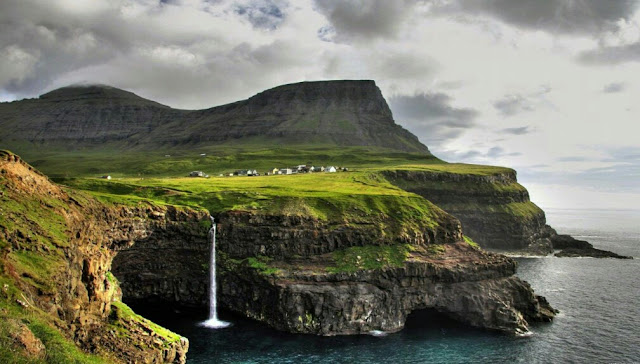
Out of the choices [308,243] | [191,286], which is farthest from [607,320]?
[191,286]

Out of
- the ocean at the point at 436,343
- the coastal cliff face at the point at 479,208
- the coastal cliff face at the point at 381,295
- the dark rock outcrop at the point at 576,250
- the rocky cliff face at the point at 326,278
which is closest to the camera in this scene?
the ocean at the point at 436,343

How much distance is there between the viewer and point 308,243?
8394cm

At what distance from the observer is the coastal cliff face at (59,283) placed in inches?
1250

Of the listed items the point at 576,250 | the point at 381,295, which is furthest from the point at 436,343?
the point at 576,250

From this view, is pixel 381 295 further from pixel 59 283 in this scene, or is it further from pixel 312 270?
pixel 59 283

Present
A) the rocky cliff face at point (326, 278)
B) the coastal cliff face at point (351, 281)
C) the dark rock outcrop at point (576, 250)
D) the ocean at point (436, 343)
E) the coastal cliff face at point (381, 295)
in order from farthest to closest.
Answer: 1. the dark rock outcrop at point (576, 250)
2. the rocky cliff face at point (326, 278)
3. the coastal cliff face at point (351, 281)
4. the coastal cliff face at point (381, 295)
5. the ocean at point (436, 343)

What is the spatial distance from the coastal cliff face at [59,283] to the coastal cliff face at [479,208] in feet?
448

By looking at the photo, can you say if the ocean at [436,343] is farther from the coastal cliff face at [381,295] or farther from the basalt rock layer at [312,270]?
the basalt rock layer at [312,270]

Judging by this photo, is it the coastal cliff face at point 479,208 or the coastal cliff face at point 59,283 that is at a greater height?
the coastal cliff face at point 479,208

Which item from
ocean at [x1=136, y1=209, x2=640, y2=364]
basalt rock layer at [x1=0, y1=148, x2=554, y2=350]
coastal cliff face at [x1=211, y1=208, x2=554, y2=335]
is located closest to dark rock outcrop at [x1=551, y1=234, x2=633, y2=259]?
ocean at [x1=136, y1=209, x2=640, y2=364]

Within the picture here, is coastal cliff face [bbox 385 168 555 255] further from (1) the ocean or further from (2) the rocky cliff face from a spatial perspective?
(2) the rocky cliff face

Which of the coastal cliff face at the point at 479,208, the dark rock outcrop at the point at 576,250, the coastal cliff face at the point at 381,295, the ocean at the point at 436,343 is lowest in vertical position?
the ocean at the point at 436,343

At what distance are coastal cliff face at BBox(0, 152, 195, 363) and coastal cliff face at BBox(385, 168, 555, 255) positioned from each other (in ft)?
448

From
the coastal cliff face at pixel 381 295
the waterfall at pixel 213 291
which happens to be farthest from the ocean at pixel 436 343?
the coastal cliff face at pixel 381 295
